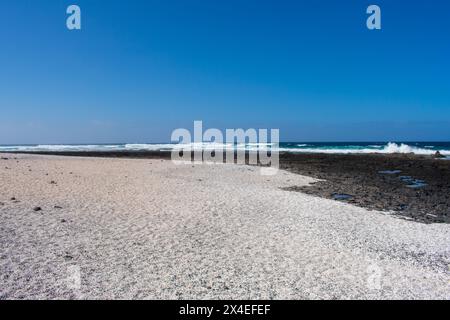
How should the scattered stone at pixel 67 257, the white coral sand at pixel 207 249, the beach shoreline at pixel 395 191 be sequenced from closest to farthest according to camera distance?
the white coral sand at pixel 207 249, the scattered stone at pixel 67 257, the beach shoreline at pixel 395 191

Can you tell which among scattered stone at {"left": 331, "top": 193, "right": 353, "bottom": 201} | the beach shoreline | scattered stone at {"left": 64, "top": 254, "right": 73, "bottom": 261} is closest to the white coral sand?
scattered stone at {"left": 64, "top": 254, "right": 73, "bottom": 261}

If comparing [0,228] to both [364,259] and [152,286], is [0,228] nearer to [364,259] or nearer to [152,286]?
[152,286]

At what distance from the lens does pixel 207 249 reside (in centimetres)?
910

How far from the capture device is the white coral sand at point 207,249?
6941 mm

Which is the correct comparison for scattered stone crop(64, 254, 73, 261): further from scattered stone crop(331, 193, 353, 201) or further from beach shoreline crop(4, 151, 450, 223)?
scattered stone crop(331, 193, 353, 201)

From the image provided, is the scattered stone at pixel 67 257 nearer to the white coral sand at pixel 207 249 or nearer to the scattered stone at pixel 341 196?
the white coral sand at pixel 207 249

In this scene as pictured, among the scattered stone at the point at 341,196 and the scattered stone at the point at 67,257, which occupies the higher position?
the scattered stone at the point at 67,257

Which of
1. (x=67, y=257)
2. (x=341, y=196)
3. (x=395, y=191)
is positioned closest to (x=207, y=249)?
(x=67, y=257)

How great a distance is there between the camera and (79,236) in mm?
9562

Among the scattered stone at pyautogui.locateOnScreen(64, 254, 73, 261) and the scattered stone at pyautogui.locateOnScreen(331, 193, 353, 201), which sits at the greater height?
the scattered stone at pyautogui.locateOnScreen(64, 254, 73, 261)

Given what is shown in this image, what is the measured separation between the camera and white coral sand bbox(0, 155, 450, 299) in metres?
6.94

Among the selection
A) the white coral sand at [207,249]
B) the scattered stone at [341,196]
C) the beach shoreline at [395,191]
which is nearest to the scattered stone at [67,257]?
the white coral sand at [207,249]

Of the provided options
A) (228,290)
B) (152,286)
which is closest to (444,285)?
(228,290)

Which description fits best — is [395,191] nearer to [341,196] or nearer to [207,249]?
[341,196]
